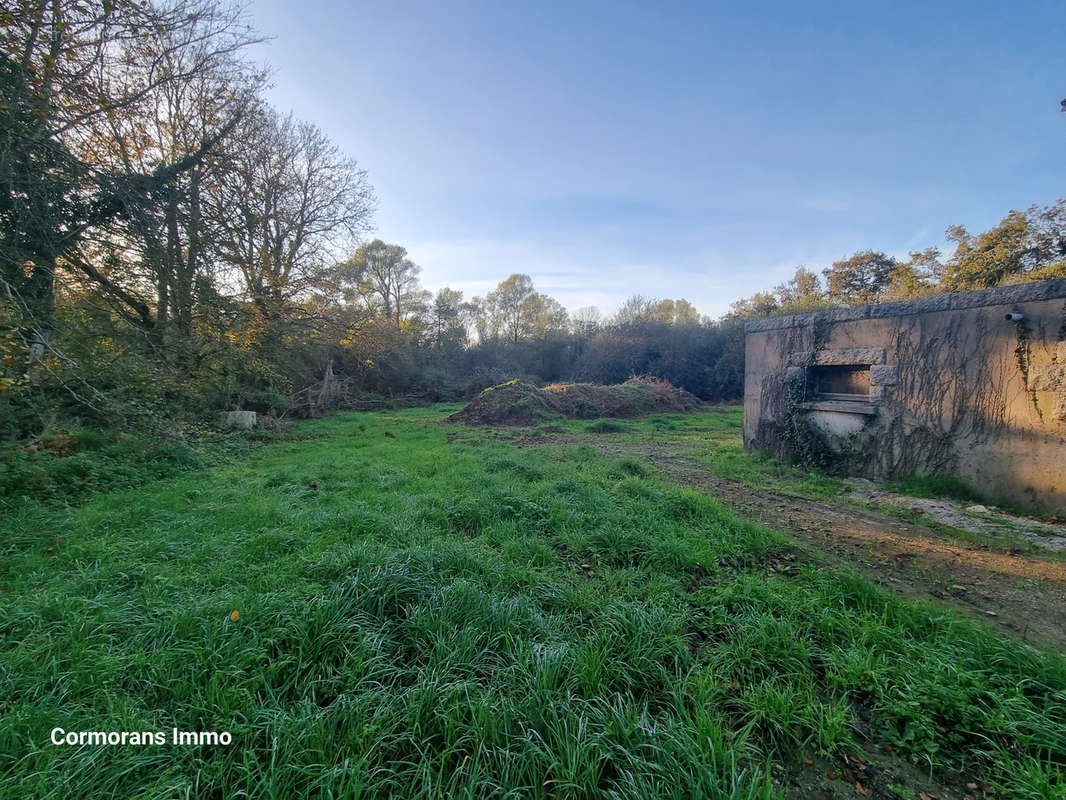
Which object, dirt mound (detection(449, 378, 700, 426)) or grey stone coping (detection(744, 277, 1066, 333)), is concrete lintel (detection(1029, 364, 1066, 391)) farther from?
dirt mound (detection(449, 378, 700, 426))

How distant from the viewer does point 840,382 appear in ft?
24.0

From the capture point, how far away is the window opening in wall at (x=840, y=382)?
22.9ft

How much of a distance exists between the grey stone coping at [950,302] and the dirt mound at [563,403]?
31.5 feet

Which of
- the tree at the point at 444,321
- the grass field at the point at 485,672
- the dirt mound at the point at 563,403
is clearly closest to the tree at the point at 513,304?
the tree at the point at 444,321

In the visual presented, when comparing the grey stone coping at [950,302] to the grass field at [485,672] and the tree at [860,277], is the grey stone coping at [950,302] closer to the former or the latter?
the grass field at [485,672]

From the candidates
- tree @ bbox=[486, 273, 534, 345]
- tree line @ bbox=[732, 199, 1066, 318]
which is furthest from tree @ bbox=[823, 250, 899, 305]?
tree @ bbox=[486, 273, 534, 345]

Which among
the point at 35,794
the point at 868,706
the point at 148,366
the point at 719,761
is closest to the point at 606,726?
the point at 719,761

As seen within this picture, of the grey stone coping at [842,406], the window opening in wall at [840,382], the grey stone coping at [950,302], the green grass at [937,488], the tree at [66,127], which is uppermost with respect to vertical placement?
the tree at [66,127]

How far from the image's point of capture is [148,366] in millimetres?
5980

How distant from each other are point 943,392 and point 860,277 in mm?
28879

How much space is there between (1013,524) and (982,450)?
4.16 feet

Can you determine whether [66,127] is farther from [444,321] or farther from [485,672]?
[444,321]

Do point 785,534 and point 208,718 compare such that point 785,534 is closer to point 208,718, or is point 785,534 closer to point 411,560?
point 411,560

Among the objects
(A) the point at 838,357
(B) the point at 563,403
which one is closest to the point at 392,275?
(B) the point at 563,403
